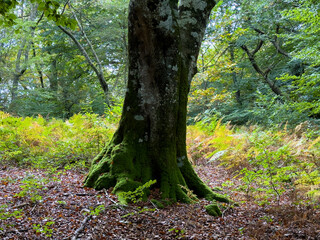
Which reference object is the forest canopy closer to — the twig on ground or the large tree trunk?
the large tree trunk

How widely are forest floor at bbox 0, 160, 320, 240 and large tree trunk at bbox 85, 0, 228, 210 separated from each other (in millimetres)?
337

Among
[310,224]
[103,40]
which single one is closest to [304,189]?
[310,224]

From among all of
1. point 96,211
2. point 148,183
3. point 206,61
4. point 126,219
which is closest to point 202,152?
point 148,183

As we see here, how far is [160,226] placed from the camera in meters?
2.95

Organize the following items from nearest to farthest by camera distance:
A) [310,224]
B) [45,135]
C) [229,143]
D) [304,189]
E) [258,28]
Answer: [310,224], [304,189], [45,135], [229,143], [258,28]

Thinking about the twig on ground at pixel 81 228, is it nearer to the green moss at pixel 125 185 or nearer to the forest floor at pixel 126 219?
the forest floor at pixel 126 219

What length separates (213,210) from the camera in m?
3.49

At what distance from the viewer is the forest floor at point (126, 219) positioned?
8.79ft

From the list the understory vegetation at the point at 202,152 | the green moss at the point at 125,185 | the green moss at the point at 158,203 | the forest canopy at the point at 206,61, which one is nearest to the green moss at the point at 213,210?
the green moss at the point at 158,203

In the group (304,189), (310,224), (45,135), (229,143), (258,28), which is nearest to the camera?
(310,224)

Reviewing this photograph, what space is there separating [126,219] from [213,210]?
4.08ft

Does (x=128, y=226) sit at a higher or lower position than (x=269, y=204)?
higher

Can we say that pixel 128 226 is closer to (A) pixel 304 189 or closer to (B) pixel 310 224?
(B) pixel 310 224

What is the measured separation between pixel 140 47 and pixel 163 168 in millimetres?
1882
